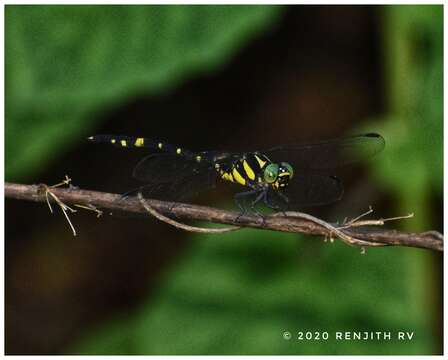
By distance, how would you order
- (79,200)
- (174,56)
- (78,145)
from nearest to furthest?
(79,200) → (174,56) → (78,145)

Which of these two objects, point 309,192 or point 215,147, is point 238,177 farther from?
point 215,147

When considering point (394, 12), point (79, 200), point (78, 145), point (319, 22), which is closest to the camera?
point (79, 200)

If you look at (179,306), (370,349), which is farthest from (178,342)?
(370,349)

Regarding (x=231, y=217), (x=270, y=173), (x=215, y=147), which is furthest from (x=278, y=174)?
(x=215, y=147)

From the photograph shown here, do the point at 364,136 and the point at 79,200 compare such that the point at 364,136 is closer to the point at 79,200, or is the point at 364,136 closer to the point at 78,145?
the point at 79,200

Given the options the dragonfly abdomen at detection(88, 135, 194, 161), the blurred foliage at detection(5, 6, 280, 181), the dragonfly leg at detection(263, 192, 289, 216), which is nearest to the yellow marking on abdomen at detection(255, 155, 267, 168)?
the dragonfly leg at detection(263, 192, 289, 216)

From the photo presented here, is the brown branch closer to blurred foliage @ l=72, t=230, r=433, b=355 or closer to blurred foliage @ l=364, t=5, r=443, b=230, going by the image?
blurred foliage @ l=364, t=5, r=443, b=230

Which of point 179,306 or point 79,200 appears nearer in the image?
point 79,200
